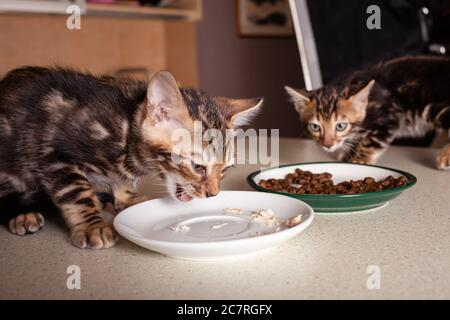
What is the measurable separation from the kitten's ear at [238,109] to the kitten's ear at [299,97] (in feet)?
2.25

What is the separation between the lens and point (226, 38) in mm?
3727

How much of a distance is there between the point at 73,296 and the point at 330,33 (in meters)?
2.10

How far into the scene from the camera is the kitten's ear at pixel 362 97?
5.28 feet

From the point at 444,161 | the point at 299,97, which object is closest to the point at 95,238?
the point at 444,161

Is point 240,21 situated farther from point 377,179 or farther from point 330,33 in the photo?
point 377,179

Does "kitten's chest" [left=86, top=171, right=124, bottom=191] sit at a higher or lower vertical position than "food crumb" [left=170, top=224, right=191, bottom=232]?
higher

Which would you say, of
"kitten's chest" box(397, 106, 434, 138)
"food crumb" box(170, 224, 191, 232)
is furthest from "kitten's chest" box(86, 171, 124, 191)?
"kitten's chest" box(397, 106, 434, 138)

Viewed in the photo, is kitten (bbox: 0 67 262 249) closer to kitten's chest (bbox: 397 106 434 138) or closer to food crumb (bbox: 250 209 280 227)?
food crumb (bbox: 250 209 280 227)

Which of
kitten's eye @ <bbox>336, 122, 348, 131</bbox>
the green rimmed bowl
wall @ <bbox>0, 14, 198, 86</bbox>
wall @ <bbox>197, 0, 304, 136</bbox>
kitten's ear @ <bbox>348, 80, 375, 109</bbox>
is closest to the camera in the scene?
the green rimmed bowl

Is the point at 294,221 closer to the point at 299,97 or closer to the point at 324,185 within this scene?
the point at 324,185

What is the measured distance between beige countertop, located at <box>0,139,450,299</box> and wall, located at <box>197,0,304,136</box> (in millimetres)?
2770

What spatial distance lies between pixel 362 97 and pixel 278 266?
1.11 metres

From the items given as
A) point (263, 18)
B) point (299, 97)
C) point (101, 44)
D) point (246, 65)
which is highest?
point (263, 18)

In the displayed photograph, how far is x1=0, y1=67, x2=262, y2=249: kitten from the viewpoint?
0.95m
